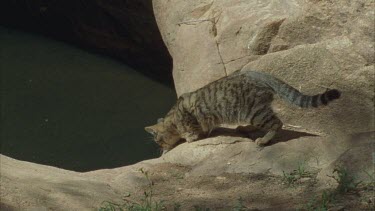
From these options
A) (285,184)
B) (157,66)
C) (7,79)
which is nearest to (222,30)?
(285,184)

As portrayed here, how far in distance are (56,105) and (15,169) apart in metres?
5.42

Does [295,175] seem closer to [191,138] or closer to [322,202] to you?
[322,202]

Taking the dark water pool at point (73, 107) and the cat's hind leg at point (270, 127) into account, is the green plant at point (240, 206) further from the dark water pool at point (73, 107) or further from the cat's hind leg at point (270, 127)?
the dark water pool at point (73, 107)

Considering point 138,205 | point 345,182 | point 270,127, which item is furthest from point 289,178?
point 138,205

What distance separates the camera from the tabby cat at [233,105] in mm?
7891

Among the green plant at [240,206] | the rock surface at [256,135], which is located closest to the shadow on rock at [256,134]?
the rock surface at [256,135]

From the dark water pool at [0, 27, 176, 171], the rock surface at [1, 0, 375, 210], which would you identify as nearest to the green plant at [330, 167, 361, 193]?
the rock surface at [1, 0, 375, 210]

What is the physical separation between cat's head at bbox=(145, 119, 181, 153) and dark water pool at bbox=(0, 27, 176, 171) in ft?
4.22

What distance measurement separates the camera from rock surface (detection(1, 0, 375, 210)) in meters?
6.83

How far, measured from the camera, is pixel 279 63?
27.7ft

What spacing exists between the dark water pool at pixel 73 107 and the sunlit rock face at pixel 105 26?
317mm

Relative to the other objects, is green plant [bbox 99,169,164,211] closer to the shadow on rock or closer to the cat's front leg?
the shadow on rock

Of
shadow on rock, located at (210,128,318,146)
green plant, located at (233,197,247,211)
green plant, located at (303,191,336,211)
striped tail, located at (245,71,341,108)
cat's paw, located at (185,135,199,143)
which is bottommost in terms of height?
green plant, located at (303,191,336,211)

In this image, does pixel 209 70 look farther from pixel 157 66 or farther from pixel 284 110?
pixel 157 66
